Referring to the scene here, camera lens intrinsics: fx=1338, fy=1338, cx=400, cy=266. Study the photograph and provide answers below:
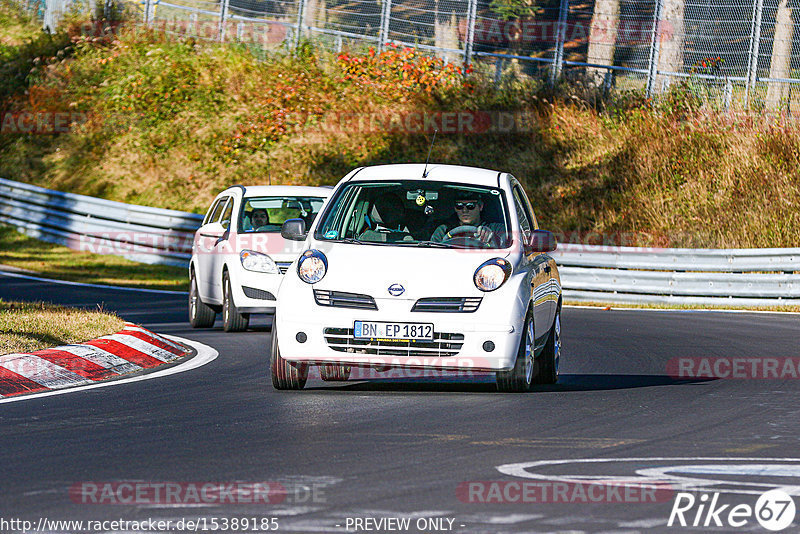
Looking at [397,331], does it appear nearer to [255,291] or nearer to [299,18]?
[255,291]

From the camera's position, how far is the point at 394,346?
9.40 m

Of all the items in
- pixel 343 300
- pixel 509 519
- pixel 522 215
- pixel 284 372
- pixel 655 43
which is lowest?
pixel 284 372

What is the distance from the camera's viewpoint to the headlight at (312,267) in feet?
31.6

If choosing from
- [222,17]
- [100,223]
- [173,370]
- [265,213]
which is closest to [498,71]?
[222,17]

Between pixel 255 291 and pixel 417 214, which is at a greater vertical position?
pixel 417 214

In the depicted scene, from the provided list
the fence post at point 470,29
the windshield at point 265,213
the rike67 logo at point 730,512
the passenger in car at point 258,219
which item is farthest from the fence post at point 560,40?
the rike67 logo at point 730,512

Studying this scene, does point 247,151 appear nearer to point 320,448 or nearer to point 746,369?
point 746,369

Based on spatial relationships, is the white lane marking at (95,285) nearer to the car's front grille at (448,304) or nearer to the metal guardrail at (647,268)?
the metal guardrail at (647,268)

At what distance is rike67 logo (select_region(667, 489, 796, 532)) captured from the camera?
18.2ft

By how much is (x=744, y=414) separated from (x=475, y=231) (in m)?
2.53

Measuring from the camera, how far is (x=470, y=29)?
33.8m

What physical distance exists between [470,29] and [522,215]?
23480 millimetres

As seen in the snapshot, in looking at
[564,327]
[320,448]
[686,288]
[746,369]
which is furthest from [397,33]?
[320,448]
